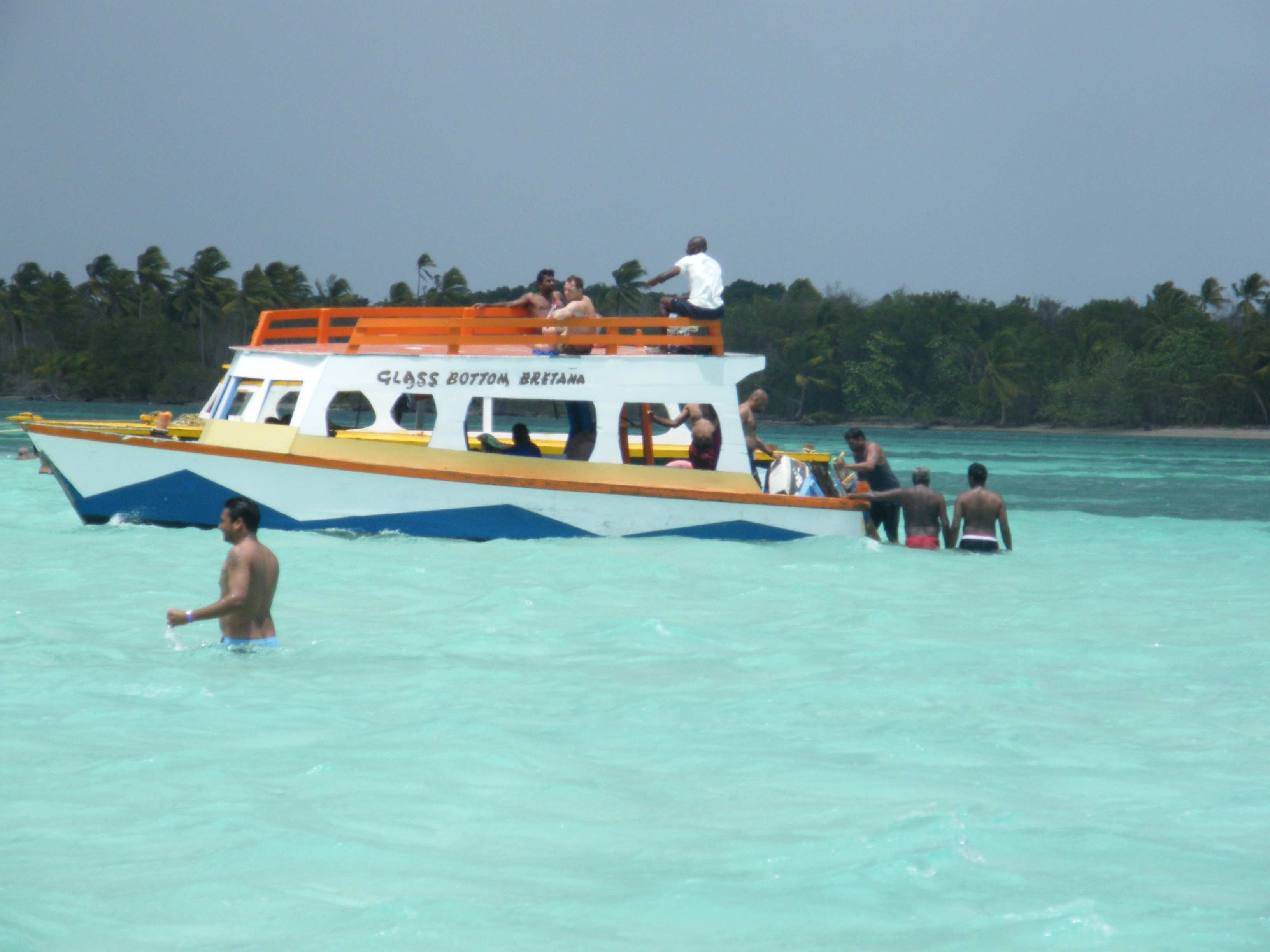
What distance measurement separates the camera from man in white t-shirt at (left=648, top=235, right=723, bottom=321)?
47.8ft

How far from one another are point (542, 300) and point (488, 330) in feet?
2.34

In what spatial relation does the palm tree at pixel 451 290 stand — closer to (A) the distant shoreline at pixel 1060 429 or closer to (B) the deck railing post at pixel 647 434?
(A) the distant shoreline at pixel 1060 429

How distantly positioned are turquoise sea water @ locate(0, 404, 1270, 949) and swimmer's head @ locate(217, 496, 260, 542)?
0.85m

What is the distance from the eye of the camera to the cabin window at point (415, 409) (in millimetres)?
16078

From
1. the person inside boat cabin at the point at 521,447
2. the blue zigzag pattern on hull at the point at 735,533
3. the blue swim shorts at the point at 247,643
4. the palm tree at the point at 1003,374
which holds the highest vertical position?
the palm tree at the point at 1003,374

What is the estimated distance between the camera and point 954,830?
573 cm

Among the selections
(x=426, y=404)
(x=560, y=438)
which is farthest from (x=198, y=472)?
(x=560, y=438)

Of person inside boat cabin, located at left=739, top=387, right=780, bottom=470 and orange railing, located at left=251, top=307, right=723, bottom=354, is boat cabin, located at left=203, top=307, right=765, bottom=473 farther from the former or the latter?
person inside boat cabin, located at left=739, top=387, right=780, bottom=470

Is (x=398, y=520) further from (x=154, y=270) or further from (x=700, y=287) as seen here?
(x=154, y=270)

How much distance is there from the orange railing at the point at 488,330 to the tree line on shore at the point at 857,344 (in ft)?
213

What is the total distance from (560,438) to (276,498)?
4.67m

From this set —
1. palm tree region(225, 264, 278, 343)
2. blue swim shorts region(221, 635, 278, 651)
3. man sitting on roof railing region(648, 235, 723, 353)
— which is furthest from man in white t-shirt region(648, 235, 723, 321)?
palm tree region(225, 264, 278, 343)

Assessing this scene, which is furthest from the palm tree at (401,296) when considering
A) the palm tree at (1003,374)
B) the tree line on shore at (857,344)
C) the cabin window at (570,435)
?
the cabin window at (570,435)

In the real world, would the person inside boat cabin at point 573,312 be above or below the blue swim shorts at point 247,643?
above
